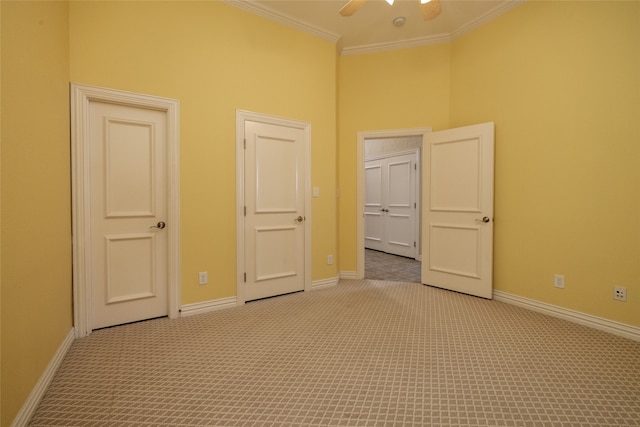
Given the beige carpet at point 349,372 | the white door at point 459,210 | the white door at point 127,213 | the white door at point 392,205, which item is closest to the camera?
the beige carpet at point 349,372

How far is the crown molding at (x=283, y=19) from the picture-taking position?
125 inches

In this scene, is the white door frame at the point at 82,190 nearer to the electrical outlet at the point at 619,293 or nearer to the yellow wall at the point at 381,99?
the yellow wall at the point at 381,99

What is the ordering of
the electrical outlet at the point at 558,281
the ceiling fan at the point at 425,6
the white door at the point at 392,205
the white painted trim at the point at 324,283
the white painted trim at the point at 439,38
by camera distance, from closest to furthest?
the ceiling fan at the point at 425,6, the electrical outlet at the point at 558,281, the white painted trim at the point at 439,38, the white painted trim at the point at 324,283, the white door at the point at 392,205

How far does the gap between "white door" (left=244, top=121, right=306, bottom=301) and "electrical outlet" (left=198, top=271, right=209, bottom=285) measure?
43 cm

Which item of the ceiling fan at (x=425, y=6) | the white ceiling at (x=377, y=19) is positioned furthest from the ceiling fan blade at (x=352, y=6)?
the white ceiling at (x=377, y=19)

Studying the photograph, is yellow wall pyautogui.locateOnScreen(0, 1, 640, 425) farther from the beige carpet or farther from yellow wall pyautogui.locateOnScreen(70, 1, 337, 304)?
the beige carpet

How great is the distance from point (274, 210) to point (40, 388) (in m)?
2.30

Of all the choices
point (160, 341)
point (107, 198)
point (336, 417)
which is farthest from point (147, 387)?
point (107, 198)

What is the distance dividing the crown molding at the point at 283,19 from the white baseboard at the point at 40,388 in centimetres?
337

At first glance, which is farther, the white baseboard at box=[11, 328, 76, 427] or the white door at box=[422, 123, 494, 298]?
the white door at box=[422, 123, 494, 298]

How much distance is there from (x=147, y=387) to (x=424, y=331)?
2.05 meters

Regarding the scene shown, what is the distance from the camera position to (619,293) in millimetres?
2510

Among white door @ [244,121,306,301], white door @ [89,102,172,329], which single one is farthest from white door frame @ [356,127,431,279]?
white door @ [89,102,172,329]

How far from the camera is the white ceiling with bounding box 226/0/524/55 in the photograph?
3270 millimetres
